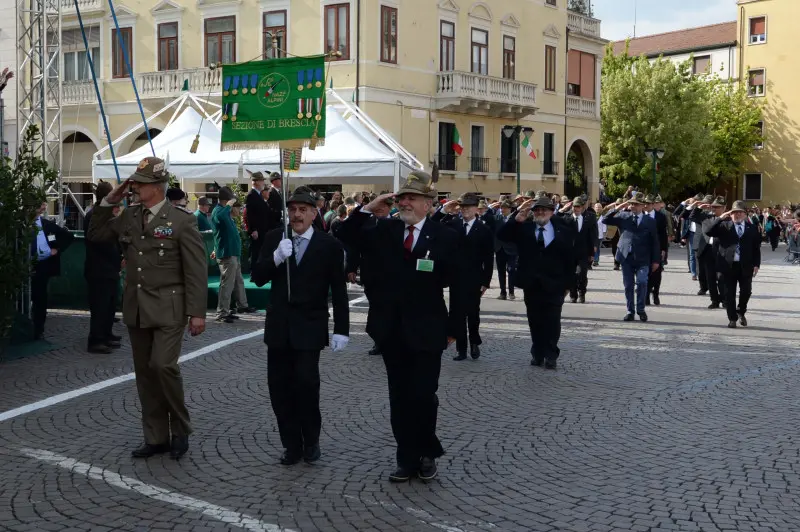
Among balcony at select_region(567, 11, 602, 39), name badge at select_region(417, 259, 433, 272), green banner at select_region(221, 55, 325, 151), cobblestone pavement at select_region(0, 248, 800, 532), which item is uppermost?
balcony at select_region(567, 11, 602, 39)

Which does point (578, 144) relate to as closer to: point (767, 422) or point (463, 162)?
point (463, 162)

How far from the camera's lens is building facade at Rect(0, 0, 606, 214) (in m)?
34.3

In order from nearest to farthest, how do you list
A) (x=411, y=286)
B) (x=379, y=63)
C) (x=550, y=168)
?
1. (x=411, y=286)
2. (x=379, y=63)
3. (x=550, y=168)

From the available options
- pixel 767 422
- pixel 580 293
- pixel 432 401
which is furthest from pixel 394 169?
pixel 432 401

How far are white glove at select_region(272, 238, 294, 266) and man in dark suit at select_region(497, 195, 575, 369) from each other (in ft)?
16.0

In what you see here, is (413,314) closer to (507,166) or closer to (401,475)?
(401,475)

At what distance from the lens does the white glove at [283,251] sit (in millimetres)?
6727

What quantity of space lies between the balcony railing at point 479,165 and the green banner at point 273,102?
30.0m

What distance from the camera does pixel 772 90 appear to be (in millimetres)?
62219

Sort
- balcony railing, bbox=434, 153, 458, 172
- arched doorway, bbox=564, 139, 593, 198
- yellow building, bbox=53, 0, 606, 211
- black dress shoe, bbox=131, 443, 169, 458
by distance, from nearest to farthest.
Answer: black dress shoe, bbox=131, 443, 169, 458, yellow building, bbox=53, 0, 606, 211, balcony railing, bbox=434, 153, 458, 172, arched doorway, bbox=564, 139, 593, 198

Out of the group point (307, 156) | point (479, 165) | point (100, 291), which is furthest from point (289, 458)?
point (479, 165)

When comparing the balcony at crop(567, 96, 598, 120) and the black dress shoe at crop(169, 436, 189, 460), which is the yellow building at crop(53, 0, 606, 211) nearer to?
the balcony at crop(567, 96, 598, 120)

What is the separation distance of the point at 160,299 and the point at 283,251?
93 centimetres

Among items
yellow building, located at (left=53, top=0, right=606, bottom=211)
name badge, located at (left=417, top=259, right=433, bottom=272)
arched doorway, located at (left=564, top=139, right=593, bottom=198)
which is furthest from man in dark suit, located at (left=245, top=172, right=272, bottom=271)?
arched doorway, located at (left=564, top=139, right=593, bottom=198)
